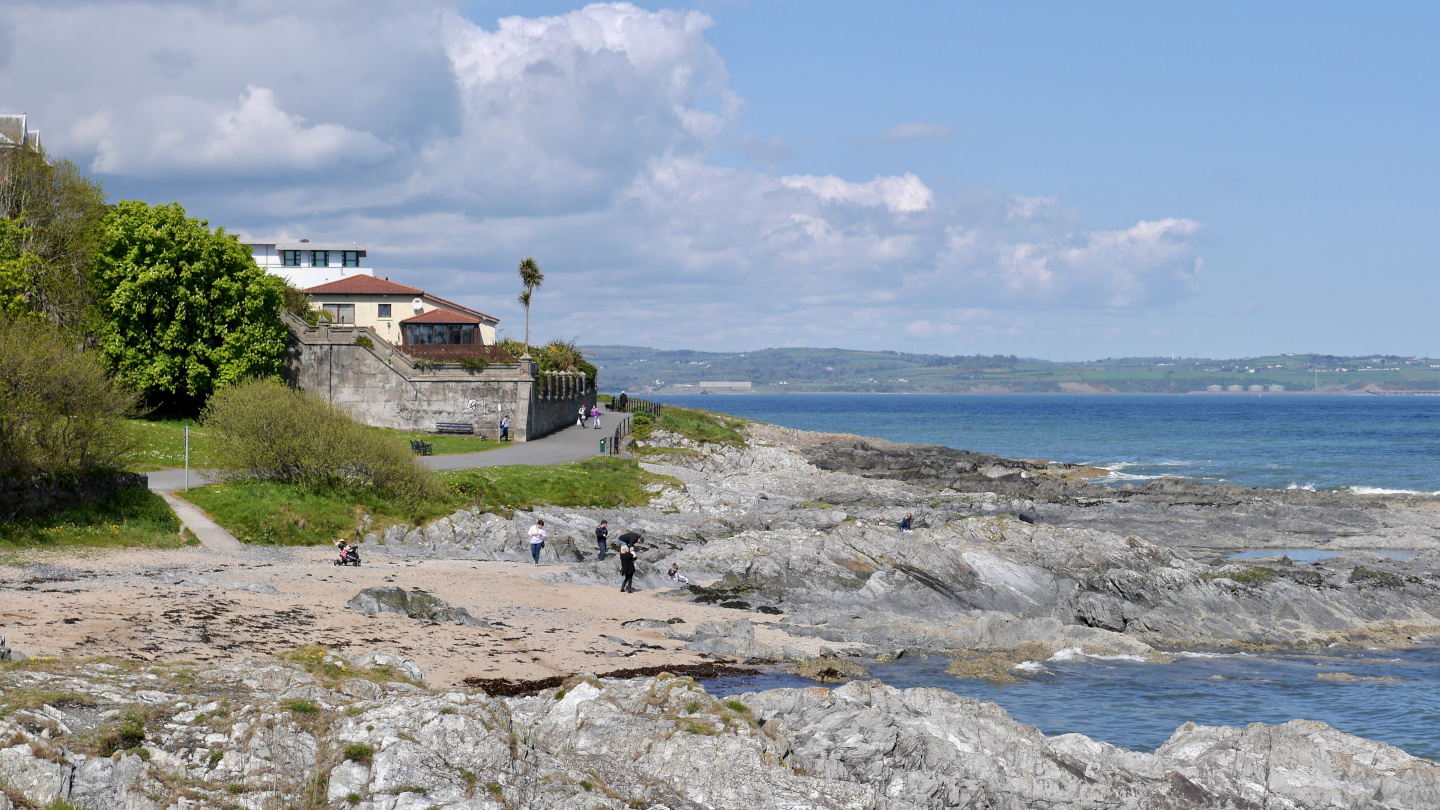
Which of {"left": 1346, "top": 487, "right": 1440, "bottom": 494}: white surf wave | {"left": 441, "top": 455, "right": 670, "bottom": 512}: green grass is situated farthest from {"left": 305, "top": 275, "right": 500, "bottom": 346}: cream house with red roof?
{"left": 1346, "top": 487, "right": 1440, "bottom": 494}: white surf wave

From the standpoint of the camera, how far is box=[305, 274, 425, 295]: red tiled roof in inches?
3366

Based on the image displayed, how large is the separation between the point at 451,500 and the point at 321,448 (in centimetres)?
511

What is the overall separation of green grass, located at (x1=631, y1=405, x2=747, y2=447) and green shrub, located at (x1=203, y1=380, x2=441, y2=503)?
3315cm

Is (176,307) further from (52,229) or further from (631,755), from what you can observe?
(631,755)

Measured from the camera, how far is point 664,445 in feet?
227

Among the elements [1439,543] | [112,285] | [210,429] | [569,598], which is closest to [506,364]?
[112,285]

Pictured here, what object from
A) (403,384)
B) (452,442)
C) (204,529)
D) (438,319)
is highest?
(438,319)

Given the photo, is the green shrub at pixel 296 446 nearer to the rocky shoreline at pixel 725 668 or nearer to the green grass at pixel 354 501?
the green grass at pixel 354 501

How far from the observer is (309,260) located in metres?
105

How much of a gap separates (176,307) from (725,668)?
44.8m

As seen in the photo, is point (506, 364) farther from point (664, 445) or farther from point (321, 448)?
point (321, 448)

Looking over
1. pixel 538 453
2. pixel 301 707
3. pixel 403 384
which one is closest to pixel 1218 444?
pixel 538 453

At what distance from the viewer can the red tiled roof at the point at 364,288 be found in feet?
281

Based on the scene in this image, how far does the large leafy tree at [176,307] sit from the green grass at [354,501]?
20.4m
